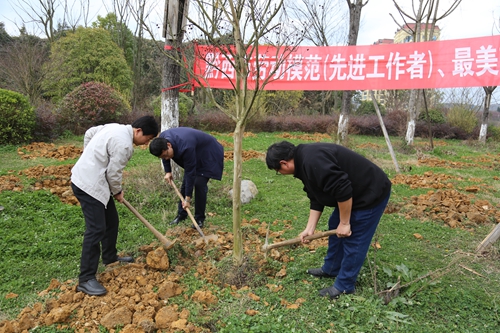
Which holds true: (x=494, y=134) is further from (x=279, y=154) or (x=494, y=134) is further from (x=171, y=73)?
(x=279, y=154)

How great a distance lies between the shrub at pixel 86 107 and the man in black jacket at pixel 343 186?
8561mm

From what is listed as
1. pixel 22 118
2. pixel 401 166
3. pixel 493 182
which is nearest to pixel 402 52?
pixel 401 166

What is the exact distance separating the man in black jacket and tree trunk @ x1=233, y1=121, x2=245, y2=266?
1.57 feet

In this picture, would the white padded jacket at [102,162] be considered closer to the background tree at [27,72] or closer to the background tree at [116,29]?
the background tree at [27,72]

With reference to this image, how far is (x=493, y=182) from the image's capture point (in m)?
6.93

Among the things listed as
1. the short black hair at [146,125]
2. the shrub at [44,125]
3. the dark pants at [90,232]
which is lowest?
the dark pants at [90,232]

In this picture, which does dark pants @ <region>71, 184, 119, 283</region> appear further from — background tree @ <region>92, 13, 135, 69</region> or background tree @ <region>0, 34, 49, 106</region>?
background tree @ <region>92, 13, 135, 69</region>

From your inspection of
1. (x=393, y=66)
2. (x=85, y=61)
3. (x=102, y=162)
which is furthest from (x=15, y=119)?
(x=393, y=66)

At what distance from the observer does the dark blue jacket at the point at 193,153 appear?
3.76 metres

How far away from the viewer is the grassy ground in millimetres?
2393

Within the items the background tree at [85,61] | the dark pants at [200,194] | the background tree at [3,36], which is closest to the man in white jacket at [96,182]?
the dark pants at [200,194]

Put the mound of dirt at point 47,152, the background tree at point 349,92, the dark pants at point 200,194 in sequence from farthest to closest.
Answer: the background tree at point 349,92 → the mound of dirt at point 47,152 → the dark pants at point 200,194

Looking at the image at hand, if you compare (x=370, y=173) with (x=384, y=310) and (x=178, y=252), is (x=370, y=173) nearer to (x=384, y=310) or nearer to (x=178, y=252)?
(x=384, y=310)

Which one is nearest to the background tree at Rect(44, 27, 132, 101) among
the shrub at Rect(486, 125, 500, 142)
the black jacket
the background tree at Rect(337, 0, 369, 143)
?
the background tree at Rect(337, 0, 369, 143)
